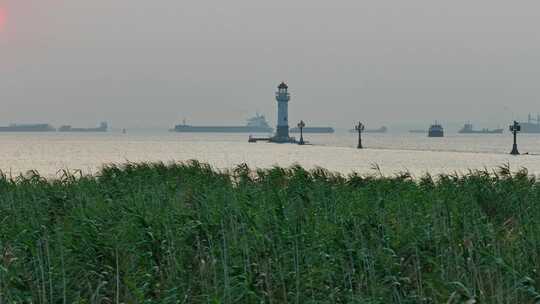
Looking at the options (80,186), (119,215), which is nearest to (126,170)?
(80,186)

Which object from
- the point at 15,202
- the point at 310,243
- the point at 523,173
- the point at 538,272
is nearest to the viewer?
the point at 538,272

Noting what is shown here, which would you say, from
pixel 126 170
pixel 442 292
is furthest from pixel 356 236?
pixel 126 170

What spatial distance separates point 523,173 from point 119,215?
15185mm

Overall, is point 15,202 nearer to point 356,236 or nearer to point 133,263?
point 133,263

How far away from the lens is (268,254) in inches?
436

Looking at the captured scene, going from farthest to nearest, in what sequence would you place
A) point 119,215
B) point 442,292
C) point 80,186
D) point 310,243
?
point 80,186 → point 119,215 → point 310,243 → point 442,292

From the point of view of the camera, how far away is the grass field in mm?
9375

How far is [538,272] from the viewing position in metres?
9.92

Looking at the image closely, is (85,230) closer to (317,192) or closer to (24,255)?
(24,255)

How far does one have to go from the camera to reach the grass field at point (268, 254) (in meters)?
9.38

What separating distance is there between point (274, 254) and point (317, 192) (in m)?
7.13

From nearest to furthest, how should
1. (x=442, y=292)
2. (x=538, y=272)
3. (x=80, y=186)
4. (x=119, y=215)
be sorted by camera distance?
(x=442, y=292) < (x=538, y=272) < (x=119, y=215) < (x=80, y=186)

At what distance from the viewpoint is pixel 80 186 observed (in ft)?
64.6

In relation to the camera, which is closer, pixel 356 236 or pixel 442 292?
pixel 442 292
